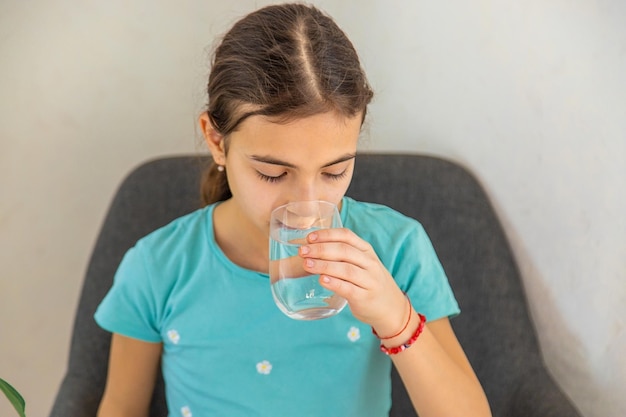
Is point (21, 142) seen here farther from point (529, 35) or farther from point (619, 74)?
point (619, 74)

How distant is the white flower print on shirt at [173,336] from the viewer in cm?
116

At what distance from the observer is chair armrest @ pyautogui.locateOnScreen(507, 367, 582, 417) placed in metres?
1.17

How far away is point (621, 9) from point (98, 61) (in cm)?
90

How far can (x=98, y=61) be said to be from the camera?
145 centimetres

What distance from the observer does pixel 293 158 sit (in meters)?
0.93

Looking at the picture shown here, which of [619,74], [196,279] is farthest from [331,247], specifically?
[619,74]

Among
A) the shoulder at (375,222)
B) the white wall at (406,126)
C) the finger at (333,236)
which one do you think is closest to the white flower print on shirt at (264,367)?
the shoulder at (375,222)

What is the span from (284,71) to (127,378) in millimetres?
543

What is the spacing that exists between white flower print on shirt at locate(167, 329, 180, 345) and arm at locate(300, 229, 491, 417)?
33cm

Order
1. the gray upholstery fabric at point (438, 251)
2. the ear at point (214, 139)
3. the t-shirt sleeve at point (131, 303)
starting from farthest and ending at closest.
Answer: the gray upholstery fabric at point (438, 251)
the t-shirt sleeve at point (131, 303)
the ear at point (214, 139)

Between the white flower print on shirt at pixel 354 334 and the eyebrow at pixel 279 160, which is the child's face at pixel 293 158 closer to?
the eyebrow at pixel 279 160

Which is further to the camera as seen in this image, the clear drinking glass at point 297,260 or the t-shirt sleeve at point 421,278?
the t-shirt sleeve at point 421,278

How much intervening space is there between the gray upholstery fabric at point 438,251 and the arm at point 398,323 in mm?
230

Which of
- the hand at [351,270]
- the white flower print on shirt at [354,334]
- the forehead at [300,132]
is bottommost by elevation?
the white flower print on shirt at [354,334]
